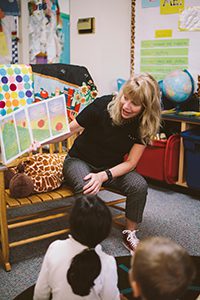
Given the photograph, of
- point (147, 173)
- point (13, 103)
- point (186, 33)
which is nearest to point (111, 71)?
point (186, 33)

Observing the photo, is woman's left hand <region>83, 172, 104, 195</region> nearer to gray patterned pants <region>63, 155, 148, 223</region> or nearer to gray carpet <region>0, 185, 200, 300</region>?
gray patterned pants <region>63, 155, 148, 223</region>

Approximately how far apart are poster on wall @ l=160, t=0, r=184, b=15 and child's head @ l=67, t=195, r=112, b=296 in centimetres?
254

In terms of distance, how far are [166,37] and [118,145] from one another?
1.60m

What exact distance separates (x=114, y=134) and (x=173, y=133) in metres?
1.20

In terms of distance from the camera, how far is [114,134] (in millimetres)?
2127

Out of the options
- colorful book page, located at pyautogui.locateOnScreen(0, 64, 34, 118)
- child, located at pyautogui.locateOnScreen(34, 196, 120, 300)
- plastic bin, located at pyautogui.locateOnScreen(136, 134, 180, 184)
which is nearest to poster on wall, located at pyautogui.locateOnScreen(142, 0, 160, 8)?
plastic bin, located at pyautogui.locateOnScreen(136, 134, 180, 184)

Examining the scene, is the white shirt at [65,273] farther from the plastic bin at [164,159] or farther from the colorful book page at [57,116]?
the plastic bin at [164,159]

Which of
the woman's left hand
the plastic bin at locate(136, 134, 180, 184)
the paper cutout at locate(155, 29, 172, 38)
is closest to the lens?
the woman's left hand

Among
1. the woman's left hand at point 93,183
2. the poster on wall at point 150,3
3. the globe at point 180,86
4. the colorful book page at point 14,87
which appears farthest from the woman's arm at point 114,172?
the poster on wall at point 150,3

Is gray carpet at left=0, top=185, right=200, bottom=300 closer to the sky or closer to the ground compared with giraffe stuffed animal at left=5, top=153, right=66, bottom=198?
closer to the ground

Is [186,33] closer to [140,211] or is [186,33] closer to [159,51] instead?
[159,51]

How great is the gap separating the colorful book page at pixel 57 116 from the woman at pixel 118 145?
8 cm

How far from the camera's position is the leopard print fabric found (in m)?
2.05

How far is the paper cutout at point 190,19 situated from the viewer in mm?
3053
